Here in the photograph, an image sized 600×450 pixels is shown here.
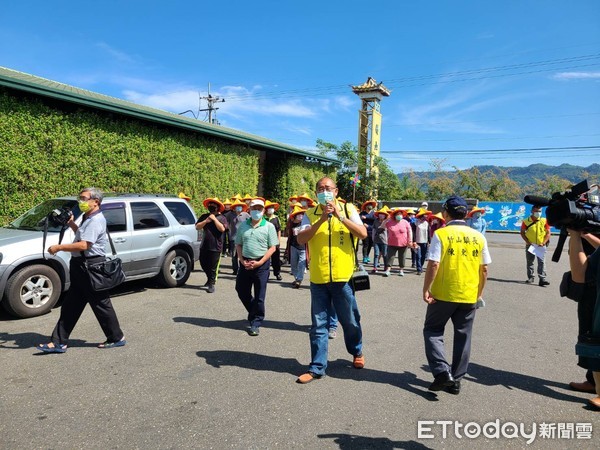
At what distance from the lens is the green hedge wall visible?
8.99 meters

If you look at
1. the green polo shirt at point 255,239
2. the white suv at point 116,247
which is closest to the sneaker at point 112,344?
the white suv at point 116,247

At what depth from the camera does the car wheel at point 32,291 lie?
225 inches

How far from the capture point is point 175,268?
8250 millimetres

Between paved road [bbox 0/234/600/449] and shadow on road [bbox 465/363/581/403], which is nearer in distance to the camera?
paved road [bbox 0/234/600/449]

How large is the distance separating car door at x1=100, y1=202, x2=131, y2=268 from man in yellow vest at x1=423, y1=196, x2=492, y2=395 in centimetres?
532

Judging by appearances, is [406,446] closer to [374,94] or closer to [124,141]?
[124,141]

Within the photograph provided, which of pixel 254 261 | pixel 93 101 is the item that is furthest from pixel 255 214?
pixel 93 101

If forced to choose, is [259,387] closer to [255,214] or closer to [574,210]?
[255,214]

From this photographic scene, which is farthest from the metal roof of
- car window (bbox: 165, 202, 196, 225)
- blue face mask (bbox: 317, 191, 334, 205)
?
blue face mask (bbox: 317, 191, 334, 205)

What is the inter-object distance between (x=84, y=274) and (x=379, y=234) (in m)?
7.72

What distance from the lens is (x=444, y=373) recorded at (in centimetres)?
373

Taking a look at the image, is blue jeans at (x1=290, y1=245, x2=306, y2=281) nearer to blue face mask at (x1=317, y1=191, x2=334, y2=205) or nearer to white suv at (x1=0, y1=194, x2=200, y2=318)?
white suv at (x1=0, y1=194, x2=200, y2=318)

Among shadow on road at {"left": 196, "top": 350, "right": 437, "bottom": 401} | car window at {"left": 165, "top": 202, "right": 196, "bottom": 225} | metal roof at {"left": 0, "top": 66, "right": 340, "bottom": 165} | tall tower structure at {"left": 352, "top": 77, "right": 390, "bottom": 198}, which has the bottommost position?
shadow on road at {"left": 196, "top": 350, "right": 437, "bottom": 401}

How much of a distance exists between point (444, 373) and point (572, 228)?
1.67 meters
